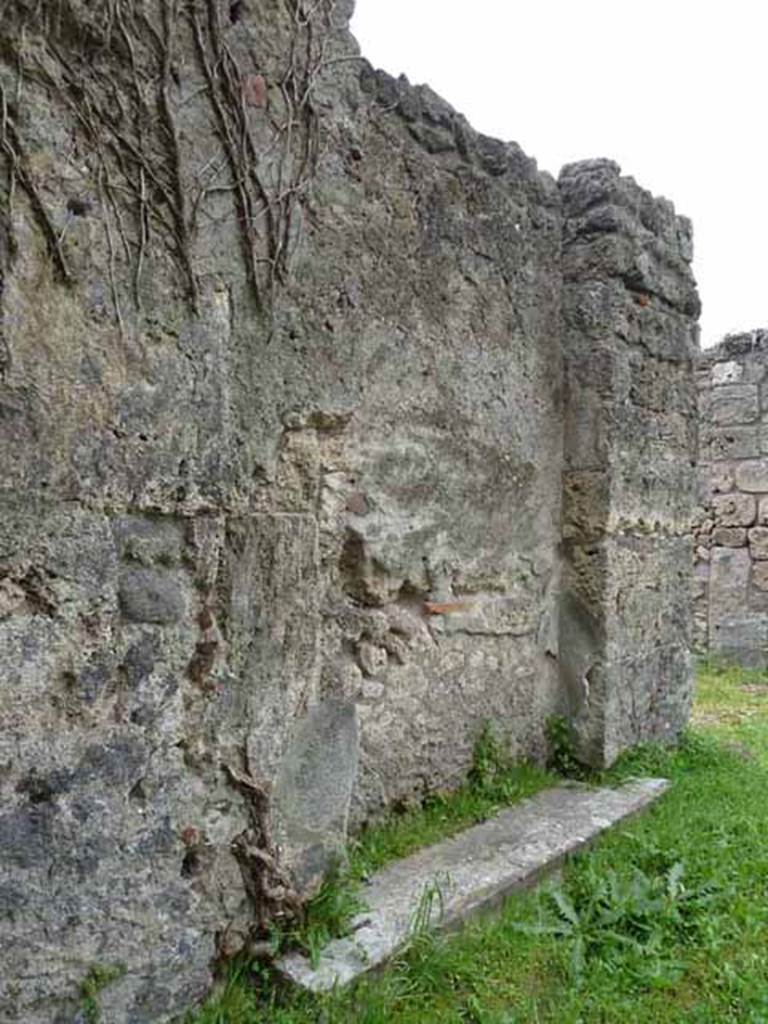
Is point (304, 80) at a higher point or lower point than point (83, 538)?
higher

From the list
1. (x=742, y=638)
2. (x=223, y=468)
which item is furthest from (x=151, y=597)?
(x=742, y=638)

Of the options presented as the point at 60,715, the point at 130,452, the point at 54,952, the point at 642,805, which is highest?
the point at 130,452

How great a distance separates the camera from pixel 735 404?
7.07 m

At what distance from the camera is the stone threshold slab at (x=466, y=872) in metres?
1.99

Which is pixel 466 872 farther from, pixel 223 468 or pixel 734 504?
pixel 734 504

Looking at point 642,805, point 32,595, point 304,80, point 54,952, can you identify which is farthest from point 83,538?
point 642,805

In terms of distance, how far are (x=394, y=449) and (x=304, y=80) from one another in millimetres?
1095

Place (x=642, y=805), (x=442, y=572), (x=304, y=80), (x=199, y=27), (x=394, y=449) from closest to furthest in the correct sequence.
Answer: (x=199, y=27)
(x=304, y=80)
(x=394, y=449)
(x=442, y=572)
(x=642, y=805)

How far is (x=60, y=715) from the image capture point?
1.60 m

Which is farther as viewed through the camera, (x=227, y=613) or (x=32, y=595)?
(x=227, y=613)

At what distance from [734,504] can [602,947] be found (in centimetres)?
549

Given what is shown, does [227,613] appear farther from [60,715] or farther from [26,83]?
[26,83]

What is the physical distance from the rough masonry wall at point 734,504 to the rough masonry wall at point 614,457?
11.4 feet

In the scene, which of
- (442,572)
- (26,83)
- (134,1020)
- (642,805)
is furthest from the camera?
(642,805)
